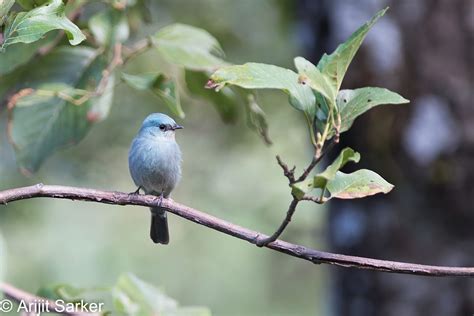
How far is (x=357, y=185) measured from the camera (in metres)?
1.54

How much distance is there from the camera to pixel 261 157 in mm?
6852

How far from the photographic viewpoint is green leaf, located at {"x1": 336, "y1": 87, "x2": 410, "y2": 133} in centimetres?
157

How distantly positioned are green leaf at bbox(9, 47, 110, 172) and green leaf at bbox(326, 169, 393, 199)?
3.90ft

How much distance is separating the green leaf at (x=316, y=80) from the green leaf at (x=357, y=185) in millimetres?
169

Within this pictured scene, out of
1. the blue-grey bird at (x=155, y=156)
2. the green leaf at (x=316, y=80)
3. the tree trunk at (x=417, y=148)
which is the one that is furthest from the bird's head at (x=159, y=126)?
the green leaf at (x=316, y=80)

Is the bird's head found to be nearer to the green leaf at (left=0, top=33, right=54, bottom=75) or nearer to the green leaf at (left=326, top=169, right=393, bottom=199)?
the green leaf at (left=0, top=33, right=54, bottom=75)

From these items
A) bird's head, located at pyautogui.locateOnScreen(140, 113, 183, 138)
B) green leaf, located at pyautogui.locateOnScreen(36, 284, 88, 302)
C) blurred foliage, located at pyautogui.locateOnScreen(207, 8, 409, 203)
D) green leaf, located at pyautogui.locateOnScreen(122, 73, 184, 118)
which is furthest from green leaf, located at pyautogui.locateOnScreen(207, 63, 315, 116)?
bird's head, located at pyautogui.locateOnScreen(140, 113, 183, 138)

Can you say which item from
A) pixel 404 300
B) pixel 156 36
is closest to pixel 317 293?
pixel 404 300

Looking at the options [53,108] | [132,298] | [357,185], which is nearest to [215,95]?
[53,108]

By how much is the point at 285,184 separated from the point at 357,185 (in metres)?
5.03

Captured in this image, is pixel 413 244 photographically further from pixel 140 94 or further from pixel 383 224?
pixel 140 94

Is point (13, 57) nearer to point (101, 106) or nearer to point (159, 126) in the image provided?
point (101, 106)

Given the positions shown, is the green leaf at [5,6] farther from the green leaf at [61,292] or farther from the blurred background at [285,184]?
the blurred background at [285,184]

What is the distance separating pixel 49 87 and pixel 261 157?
454 cm
